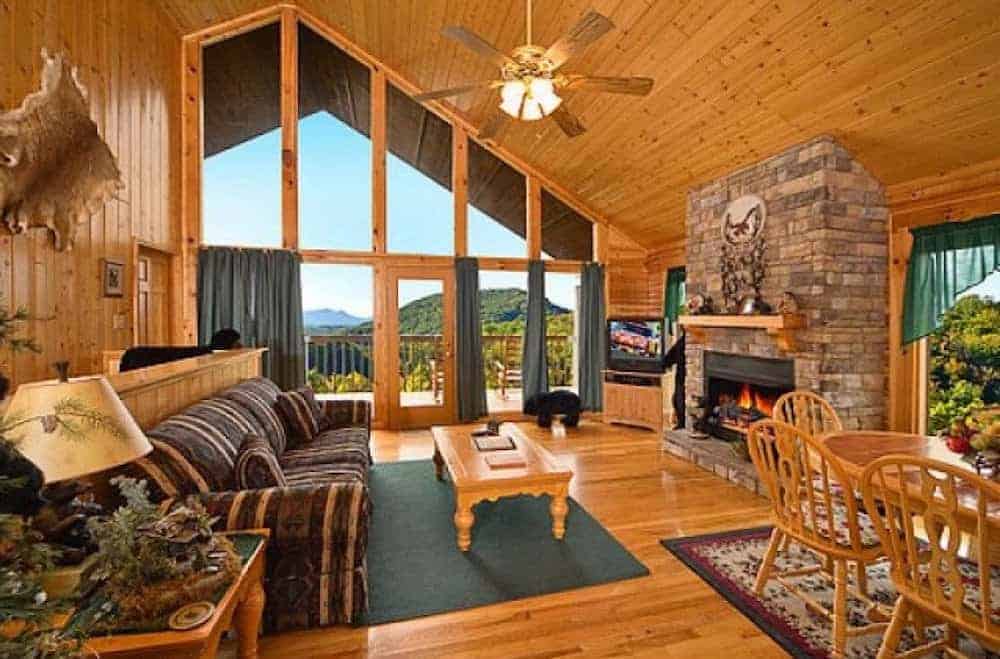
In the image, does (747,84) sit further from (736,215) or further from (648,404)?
(648,404)

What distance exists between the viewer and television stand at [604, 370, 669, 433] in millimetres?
5562

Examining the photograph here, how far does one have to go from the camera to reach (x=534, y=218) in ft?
20.4

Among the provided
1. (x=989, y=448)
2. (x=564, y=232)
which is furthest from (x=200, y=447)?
(x=564, y=232)

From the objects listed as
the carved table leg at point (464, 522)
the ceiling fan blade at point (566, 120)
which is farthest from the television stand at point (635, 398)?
the carved table leg at point (464, 522)

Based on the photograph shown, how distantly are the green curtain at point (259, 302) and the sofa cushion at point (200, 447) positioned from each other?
2678mm

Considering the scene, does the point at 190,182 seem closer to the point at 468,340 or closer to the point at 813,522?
the point at 468,340

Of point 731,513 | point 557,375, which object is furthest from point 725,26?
point 557,375

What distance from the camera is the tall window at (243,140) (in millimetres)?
5211

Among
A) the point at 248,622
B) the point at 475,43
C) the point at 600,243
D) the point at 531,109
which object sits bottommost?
the point at 248,622

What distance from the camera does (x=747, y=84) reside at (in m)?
3.31

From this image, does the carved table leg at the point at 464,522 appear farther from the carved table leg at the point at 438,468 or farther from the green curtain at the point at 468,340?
the green curtain at the point at 468,340

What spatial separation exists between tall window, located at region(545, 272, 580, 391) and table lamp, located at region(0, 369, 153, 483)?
511 cm

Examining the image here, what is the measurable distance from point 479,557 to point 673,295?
4.31m

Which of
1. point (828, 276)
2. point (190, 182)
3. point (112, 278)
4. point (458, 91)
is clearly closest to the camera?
point (458, 91)
